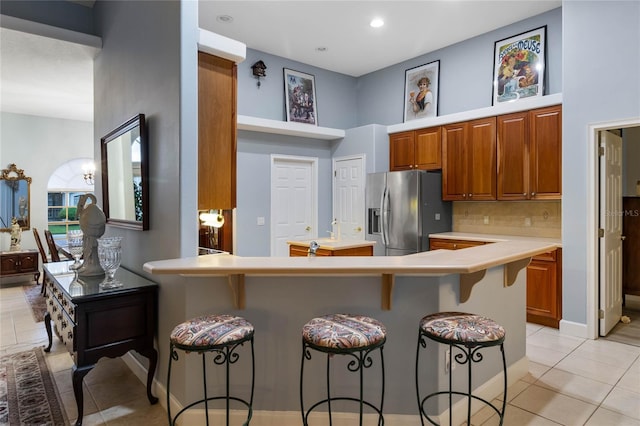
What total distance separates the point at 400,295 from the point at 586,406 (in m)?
1.53

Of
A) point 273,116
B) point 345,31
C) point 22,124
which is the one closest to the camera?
point 345,31

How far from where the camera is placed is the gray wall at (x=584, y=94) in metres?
3.42

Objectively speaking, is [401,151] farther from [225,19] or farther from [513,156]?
[225,19]

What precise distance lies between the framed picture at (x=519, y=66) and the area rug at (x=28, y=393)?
548cm

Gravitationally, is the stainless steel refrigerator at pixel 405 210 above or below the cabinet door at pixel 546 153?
below

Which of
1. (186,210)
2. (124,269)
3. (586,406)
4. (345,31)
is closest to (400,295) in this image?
(186,210)

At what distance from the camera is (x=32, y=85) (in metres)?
5.00

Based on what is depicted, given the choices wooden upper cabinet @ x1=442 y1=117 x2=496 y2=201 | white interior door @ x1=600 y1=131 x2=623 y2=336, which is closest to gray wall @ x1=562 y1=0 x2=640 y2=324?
white interior door @ x1=600 y1=131 x2=623 y2=336

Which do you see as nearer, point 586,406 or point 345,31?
point 586,406

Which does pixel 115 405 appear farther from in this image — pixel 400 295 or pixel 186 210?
pixel 400 295

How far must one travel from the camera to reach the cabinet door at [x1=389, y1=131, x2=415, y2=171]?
218 inches

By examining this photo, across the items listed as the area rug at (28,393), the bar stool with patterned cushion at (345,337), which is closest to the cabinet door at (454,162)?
the bar stool with patterned cushion at (345,337)

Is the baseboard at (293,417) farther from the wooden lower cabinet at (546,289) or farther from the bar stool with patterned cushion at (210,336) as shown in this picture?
the wooden lower cabinet at (546,289)

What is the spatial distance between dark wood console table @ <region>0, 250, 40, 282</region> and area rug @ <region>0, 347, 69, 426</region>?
3.55m
